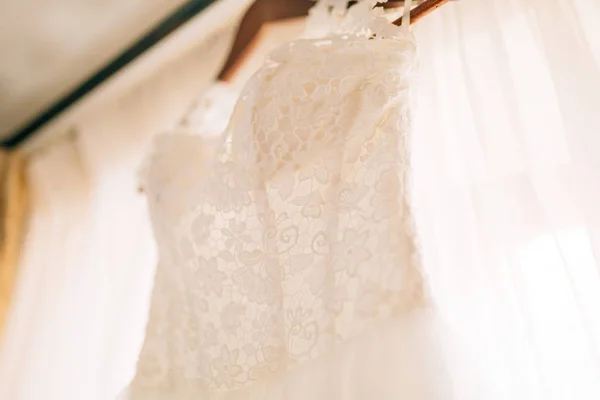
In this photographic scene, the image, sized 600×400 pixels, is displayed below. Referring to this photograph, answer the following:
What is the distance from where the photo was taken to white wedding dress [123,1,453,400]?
65cm

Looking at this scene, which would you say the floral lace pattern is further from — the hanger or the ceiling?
the ceiling

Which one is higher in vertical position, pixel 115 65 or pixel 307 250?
pixel 115 65

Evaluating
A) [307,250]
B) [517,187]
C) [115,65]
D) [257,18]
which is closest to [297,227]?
[307,250]

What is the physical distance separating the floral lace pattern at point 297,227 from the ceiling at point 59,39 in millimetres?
609

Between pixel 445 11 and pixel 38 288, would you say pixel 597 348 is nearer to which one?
pixel 445 11

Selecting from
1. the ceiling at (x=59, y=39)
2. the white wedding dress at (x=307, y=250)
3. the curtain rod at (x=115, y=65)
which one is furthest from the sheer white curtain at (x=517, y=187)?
the ceiling at (x=59, y=39)

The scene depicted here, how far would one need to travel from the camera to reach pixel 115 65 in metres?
1.42

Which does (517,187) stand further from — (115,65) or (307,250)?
(115,65)

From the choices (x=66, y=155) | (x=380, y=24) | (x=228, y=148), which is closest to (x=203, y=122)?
(x=228, y=148)

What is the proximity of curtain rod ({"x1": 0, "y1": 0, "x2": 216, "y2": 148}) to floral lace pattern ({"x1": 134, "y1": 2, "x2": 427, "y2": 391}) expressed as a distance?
0.55 meters

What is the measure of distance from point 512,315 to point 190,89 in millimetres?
867

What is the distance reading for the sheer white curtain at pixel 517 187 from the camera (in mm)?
655

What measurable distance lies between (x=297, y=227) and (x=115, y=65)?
883mm

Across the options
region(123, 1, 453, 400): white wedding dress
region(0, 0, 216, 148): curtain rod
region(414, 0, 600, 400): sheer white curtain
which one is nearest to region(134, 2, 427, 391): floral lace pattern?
region(123, 1, 453, 400): white wedding dress
